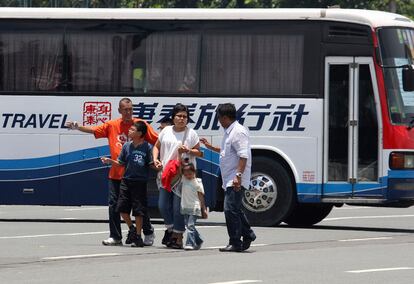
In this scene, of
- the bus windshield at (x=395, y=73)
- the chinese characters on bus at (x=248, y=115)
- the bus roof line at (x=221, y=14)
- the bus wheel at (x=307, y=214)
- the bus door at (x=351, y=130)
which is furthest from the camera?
the bus wheel at (x=307, y=214)

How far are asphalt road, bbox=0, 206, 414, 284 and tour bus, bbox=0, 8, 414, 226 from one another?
659 mm

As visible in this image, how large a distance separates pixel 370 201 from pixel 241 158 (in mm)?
5011

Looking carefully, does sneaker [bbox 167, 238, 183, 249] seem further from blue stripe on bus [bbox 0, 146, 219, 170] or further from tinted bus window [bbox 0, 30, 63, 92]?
tinted bus window [bbox 0, 30, 63, 92]

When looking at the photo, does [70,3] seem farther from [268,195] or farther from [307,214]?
[268,195]

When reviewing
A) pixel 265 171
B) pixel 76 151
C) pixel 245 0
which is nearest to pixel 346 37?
pixel 265 171

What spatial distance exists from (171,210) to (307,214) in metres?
5.49

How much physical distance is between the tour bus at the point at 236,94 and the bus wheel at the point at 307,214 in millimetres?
21

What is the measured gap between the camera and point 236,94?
2152 centimetres

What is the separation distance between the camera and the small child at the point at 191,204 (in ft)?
54.7

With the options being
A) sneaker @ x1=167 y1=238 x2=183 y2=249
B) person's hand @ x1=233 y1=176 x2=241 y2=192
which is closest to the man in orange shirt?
sneaker @ x1=167 y1=238 x2=183 y2=249

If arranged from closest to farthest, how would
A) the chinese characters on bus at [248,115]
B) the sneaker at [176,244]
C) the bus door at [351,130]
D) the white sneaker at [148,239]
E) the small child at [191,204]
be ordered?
the small child at [191,204], the sneaker at [176,244], the white sneaker at [148,239], the bus door at [351,130], the chinese characters on bus at [248,115]

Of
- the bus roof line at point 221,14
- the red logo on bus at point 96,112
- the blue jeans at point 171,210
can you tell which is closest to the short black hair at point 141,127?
the blue jeans at point 171,210

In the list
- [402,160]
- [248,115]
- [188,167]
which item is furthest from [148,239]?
[402,160]

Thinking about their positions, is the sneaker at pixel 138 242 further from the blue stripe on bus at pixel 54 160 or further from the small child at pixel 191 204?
the blue stripe on bus at pixel 54 160
